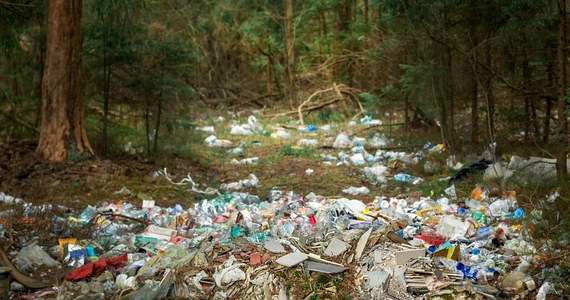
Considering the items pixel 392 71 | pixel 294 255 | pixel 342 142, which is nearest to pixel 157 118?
pixel 342 142

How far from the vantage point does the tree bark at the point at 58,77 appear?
28.7 feet

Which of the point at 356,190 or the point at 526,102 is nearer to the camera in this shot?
the point at 356,190

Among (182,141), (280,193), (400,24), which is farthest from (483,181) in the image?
(182,141)

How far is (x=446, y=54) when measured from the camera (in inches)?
385

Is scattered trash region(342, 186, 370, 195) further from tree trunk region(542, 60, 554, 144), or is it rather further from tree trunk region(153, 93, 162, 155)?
tree trunk region(153, 93, 162, 155)

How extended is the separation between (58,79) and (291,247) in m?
5.12

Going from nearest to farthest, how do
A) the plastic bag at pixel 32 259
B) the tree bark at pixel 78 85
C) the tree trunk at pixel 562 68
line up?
the plastic bag at pixel 32 259
the tree trunk at pixel 562 68
the tree bark at pixel 78 85

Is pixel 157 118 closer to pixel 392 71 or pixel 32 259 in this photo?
pixel 392 71

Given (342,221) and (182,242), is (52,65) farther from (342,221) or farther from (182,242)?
(342,221)

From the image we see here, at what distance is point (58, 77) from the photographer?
28.9 feet

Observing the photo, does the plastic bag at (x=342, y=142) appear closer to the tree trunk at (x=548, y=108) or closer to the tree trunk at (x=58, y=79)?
the tree trunk at (x=548, y=108)

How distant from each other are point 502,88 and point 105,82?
6.33 metres

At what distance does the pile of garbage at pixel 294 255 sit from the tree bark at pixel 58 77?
2358mm

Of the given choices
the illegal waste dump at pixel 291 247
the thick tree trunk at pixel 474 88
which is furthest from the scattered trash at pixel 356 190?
the thick tree trunk at pixel 474 88
